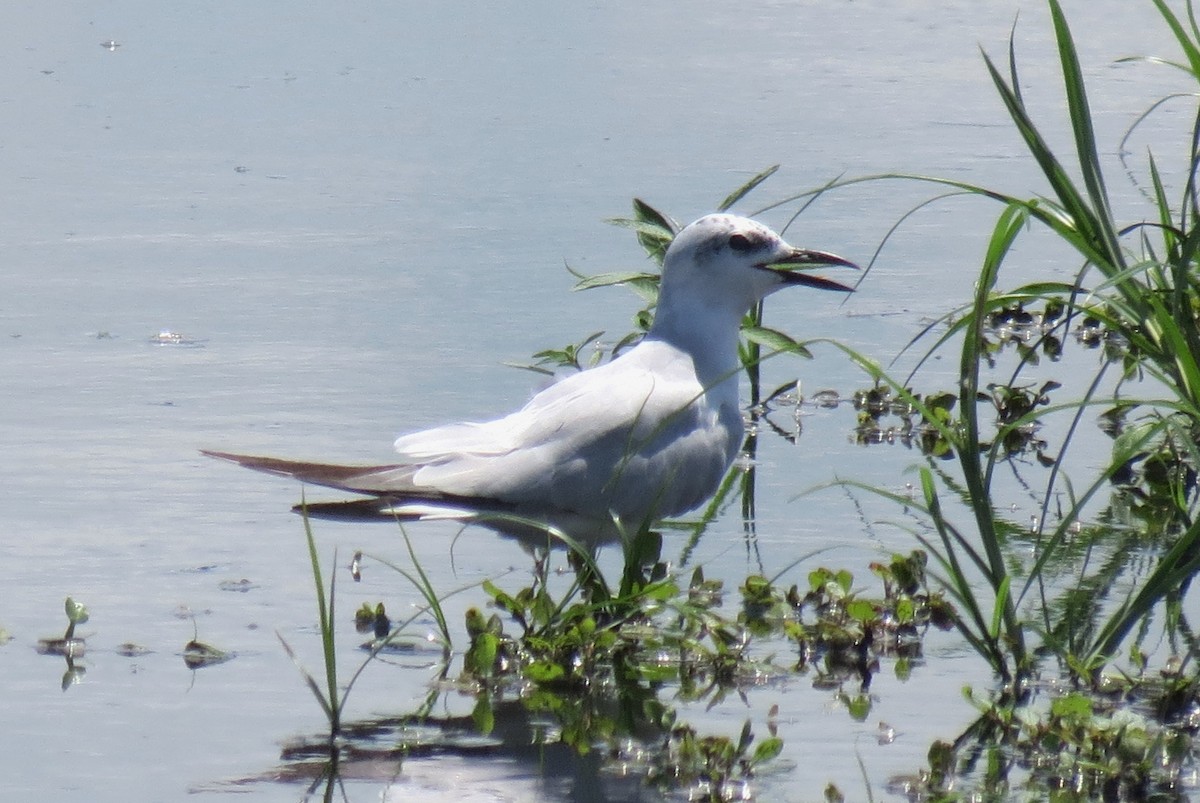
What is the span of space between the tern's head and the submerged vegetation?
637 mm

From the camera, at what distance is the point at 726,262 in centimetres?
520

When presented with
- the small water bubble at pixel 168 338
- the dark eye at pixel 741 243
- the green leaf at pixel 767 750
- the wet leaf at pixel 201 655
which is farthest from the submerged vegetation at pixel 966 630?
the small water bubble at pixel 168 338

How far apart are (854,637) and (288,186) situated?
159 inches

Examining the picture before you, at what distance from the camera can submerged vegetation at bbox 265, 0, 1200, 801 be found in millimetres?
3477

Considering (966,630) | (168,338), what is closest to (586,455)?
(966,630)

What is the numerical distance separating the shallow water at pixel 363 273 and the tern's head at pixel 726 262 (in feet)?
1.56

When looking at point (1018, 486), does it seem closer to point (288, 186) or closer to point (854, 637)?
point (854, 637)

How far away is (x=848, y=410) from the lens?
18.9ft

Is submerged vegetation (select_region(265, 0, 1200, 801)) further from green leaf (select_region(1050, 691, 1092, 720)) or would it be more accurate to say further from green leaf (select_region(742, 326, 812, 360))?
green leaf (select_region(742, 326, 812, 360))

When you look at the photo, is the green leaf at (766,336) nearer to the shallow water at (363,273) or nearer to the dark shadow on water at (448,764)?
the shallow water at (363,273)

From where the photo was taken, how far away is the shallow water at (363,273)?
3824 millimetres

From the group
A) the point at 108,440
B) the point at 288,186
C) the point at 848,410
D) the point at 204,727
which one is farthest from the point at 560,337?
the point at 204,727

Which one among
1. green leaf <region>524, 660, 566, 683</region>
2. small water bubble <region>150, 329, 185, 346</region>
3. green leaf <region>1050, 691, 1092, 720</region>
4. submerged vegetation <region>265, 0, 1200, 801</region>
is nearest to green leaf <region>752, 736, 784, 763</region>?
submerged vegetation <region>265, 0, 1200, 801</region>

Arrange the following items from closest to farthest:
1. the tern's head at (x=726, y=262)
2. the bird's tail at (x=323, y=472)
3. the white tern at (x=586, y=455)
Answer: the bird's tail at (x=323, y=472), the white tern at (x=586, y=455), the tern's head at (x=726, y=262)
